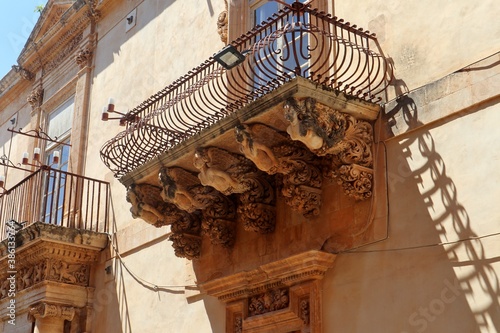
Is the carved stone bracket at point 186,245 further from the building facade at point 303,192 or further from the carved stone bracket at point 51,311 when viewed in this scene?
the carved stone bracket at point 51,311

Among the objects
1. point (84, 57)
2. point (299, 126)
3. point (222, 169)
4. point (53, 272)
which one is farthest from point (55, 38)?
point (299, 126)

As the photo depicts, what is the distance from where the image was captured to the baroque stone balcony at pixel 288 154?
6.42 meters

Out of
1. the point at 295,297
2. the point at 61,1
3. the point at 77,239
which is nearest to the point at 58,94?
the point at 61,1

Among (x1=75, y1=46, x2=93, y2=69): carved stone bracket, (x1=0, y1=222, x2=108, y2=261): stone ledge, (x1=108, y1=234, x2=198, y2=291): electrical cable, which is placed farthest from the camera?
(x1=75, y1=46, x2=93, y2=69): carved stone bracket

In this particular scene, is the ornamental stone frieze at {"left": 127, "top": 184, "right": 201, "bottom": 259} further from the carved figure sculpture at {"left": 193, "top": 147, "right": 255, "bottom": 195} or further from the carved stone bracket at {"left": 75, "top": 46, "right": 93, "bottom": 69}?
the carved stone bracket at {"left": 75, "top": 46, "right": 93, "bottom": 69}

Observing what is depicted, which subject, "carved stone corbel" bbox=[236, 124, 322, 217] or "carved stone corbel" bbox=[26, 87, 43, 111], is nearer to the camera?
"carved stone corbel" bbox=[236, 124, 322, 217]

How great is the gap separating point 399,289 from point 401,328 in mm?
284

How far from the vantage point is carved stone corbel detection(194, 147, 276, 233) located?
23.6 ft

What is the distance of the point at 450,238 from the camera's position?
19.2 ft

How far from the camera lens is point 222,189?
24.0 feet

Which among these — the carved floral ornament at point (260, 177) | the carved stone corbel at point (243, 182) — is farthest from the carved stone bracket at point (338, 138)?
the carved stone corbel at point (243, 182)

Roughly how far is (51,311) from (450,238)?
5.44 metres

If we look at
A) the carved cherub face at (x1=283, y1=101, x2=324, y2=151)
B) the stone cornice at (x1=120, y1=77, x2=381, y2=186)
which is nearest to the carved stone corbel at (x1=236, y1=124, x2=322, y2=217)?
the stone cornice at (x1=120, y1=77, x2=381, y2=186)

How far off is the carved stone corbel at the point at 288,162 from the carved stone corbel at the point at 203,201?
985 millimetres
